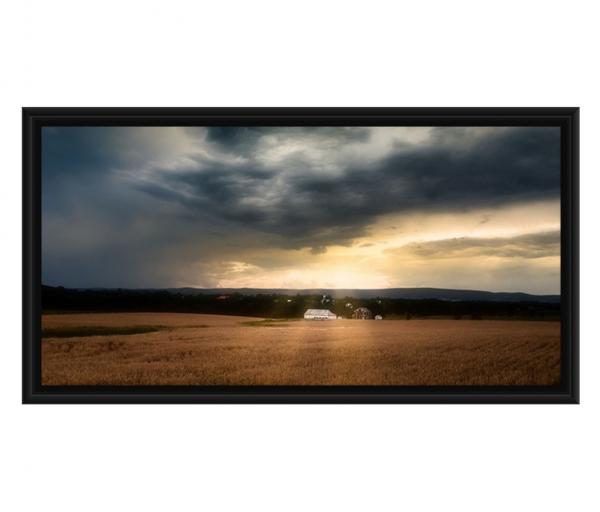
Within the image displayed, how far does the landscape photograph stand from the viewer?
3.98m

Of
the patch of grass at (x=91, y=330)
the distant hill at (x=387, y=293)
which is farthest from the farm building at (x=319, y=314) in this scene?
the patch of grass at (x=91, y=330)

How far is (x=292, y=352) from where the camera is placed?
4.18 metres

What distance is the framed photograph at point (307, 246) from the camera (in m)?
3.90

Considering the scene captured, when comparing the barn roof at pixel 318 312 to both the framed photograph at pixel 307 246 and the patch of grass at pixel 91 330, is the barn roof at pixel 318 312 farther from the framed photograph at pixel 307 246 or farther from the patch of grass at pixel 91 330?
the patch of grass at pixel 91 330

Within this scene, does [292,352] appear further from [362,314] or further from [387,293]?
[387,293]

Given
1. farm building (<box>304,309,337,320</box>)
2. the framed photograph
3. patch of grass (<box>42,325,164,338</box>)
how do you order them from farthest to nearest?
1. farm building (<box>304,309,337,320</box>)
2. patch of grass (<box>42,325,164,338</box>)
3. the framed photograph

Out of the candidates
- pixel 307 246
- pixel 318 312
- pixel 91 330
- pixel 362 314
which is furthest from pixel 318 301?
pixel 91 330

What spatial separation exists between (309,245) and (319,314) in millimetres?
980

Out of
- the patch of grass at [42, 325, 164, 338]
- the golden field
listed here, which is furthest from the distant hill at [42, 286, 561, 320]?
the patch of grass at [42, 325, 164, 338]

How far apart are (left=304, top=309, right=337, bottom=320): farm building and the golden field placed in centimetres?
9

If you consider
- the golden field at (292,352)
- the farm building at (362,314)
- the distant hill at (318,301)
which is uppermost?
the distant hill at (318,301)

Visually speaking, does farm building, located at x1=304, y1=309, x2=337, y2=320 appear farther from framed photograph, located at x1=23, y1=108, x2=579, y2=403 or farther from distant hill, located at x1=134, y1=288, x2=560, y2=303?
distant hill, located at x1=134, y1=288, x2=560, y2=303

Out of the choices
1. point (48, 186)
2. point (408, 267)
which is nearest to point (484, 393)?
point (408, 267)

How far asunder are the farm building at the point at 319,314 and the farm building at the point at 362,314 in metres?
0.33
